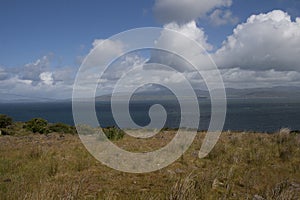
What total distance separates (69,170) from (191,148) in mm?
5616

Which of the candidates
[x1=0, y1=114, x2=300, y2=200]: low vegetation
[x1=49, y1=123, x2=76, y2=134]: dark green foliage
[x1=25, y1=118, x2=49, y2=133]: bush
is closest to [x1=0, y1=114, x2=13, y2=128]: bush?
[x1=25, y1=118, x2=49, y2=133]: bush

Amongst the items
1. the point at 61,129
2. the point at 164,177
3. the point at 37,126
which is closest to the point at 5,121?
the point at 37,126

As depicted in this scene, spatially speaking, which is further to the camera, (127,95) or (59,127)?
(59,127)

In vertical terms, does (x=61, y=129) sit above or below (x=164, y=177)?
below

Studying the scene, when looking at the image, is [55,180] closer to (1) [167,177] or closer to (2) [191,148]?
(1) [167,177]

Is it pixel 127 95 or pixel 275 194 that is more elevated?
pixel 127 95

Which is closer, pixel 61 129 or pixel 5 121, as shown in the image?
pixel 61 129

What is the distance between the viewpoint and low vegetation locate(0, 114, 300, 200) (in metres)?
5.39

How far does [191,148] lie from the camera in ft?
39.8

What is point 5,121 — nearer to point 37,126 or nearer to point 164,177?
point 37,126

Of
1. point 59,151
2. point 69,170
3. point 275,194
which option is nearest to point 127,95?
point 69,170

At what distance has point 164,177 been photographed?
7539 millimetres

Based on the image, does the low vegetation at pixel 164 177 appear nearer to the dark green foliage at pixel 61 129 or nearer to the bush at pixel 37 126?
the bush at pixel 37 126

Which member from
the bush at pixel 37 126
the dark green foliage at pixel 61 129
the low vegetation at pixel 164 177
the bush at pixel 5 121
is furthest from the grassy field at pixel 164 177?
the bush at pixel 5 121
